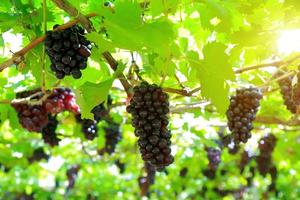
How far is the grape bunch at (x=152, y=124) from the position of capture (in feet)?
6.20

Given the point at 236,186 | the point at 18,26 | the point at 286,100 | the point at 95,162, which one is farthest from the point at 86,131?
the point at 236,186

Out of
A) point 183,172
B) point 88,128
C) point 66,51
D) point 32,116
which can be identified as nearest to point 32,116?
point 32,116

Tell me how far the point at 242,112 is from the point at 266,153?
119 inches

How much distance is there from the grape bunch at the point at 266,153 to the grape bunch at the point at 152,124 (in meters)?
3.44

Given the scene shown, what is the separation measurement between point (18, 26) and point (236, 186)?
22.7 ft

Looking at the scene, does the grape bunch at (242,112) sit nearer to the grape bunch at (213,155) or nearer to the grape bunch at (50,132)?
the grape bunch at (50,132)

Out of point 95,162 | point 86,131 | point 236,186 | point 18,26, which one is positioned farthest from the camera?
point 236,186

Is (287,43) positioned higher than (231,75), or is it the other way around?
(287,43)

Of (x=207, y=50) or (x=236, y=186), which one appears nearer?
(x=207, y=50)

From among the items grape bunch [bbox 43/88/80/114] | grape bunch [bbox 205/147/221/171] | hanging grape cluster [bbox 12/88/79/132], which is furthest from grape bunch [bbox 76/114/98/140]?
grape bunch [bbox 205/147/221/171]

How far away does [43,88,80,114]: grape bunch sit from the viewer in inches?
122

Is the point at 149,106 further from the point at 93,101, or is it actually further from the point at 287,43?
the point at 287,43

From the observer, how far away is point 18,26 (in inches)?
86.0

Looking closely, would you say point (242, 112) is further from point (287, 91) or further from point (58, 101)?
point (58, 101)
